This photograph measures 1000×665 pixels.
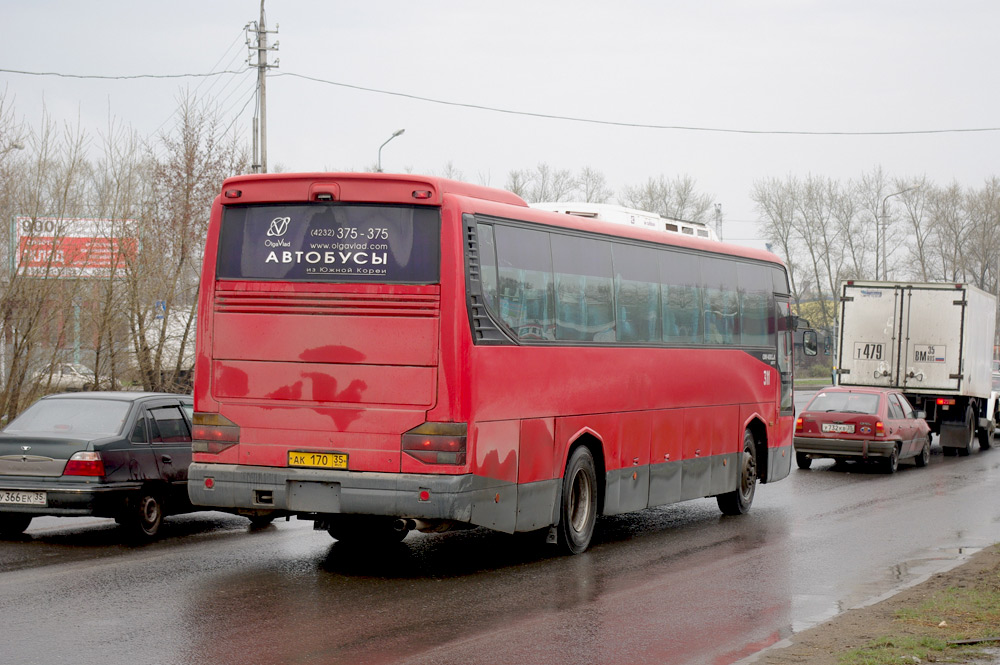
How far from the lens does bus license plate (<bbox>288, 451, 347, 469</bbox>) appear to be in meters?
10.2

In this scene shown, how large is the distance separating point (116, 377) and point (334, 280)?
14.3m

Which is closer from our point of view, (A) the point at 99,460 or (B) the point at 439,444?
(B) the point at 439,444

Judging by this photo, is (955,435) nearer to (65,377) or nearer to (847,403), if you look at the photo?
(847,403)

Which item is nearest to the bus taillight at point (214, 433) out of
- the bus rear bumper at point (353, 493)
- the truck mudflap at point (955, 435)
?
the bus rear bumper at point (353, 493)

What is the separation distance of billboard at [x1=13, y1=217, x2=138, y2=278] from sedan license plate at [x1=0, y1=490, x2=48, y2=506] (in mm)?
10040

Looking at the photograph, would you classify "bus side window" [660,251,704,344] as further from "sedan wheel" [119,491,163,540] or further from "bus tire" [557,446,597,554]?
"sedan wheel" [119,491,163,540]

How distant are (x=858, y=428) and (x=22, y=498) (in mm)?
15746

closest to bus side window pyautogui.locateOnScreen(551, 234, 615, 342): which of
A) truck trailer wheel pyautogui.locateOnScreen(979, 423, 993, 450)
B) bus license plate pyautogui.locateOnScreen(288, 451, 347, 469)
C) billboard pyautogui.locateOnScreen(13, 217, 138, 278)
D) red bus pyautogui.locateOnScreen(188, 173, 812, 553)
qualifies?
red bus pyautogui.locateOnScreen(188, 173, 812, 553)

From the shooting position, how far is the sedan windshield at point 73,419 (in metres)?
12.5

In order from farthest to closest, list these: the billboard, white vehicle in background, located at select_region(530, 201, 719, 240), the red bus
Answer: the billboard
white vehicle in background, located at select_region(530, 201, 719, 240)
the red bus

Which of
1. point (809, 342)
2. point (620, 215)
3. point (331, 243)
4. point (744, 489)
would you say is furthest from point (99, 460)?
point (809, 342)

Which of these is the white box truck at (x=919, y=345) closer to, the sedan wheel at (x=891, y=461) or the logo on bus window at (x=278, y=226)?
the sedan wheel at (x=891, y=461)

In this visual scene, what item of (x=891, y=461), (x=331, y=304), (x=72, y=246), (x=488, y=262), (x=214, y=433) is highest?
(x=72, y=246)

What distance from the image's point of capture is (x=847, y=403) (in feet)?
77.6
